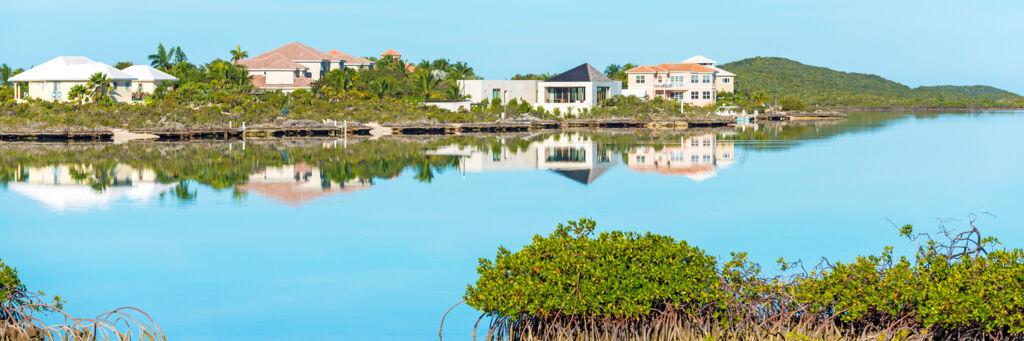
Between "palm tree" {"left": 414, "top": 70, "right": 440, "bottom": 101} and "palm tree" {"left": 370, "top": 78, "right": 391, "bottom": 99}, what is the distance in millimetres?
3048

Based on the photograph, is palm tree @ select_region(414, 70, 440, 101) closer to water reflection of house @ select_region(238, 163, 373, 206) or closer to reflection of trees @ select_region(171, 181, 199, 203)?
water reflection of house @ select_region(238, 163, 373, 206)

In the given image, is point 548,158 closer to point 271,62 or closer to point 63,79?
point 63,79

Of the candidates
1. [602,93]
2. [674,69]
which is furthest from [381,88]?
[674,69]

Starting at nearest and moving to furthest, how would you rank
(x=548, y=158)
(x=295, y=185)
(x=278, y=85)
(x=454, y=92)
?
(x=295, y=185) < (x=548, y=158) < (x=454, y=92) < (x=278, y=85)

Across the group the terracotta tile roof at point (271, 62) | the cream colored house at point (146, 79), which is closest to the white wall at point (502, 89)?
the terracotta tile roof at point (271, 62)

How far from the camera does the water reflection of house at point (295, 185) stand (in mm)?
35062

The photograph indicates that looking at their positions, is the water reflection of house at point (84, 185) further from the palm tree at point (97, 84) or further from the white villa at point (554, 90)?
the white villa at point (554, 90)

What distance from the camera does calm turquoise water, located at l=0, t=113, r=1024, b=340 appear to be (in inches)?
712

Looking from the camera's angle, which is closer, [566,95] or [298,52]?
[566,95]

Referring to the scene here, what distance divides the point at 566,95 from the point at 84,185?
2378 inches

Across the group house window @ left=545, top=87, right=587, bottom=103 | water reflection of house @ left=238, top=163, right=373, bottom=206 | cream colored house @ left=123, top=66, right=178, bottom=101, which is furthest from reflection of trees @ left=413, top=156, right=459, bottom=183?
house window @ left=545, top=87, right=587, bottom=103

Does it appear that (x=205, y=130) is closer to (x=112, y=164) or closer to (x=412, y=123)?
(x=412, y=123)

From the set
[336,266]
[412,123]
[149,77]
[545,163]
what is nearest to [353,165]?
[545,163]

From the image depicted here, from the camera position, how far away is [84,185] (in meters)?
38.6
